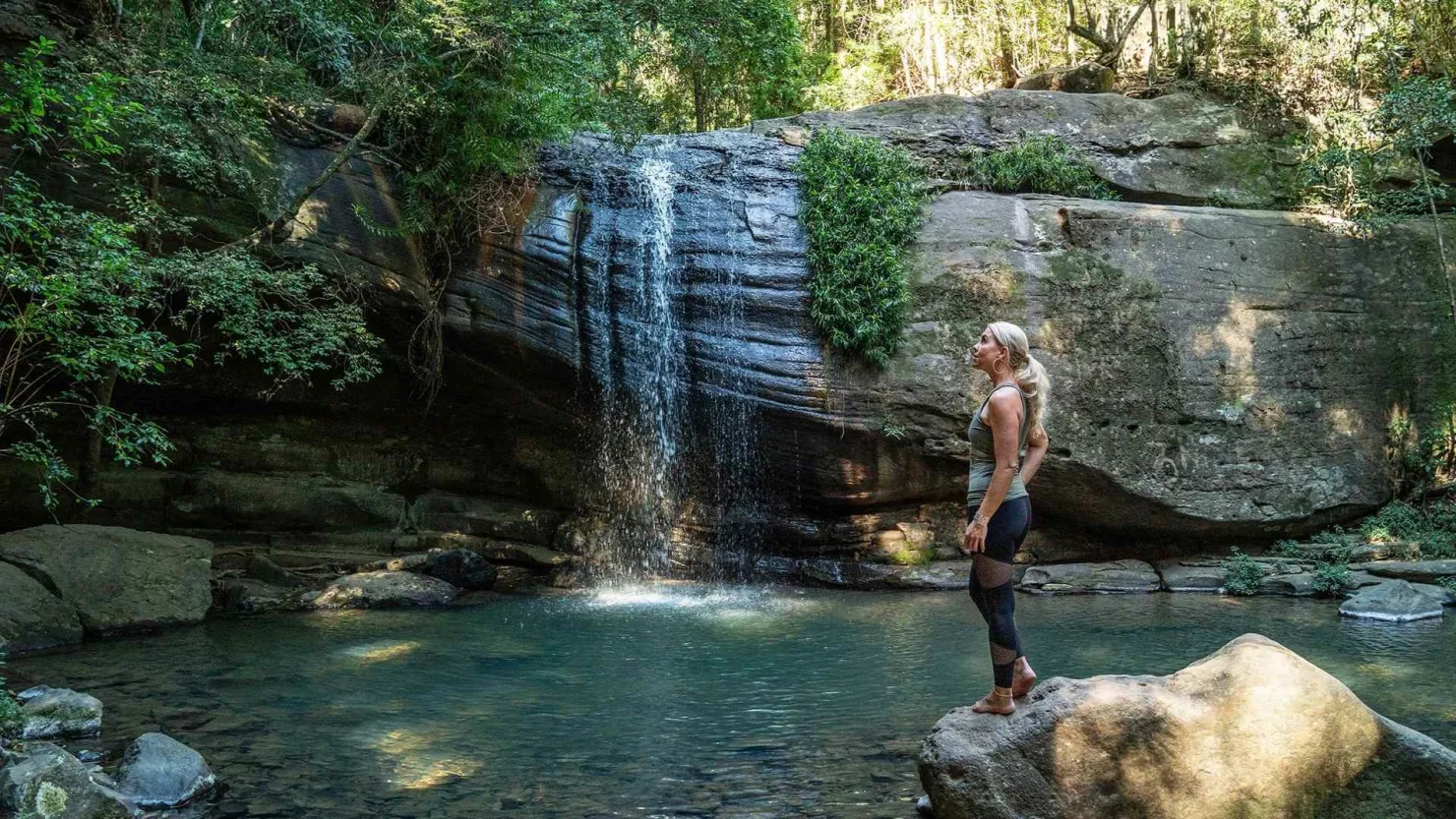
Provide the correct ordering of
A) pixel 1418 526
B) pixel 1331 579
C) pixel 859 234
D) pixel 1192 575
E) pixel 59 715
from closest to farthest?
pixel 59 715
pixel 1331 579
pixel 1192 575
pixel 1418 526
pixel 859 234

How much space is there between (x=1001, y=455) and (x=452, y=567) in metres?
8.01

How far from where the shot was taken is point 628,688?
6.21 meters

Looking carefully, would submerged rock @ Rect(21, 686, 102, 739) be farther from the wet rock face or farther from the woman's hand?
the wet rock face

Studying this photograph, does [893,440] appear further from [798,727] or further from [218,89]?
[218,89]

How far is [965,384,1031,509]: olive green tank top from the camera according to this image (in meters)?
3.89

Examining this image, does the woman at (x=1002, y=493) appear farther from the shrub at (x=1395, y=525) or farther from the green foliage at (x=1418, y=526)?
the shrub at (x=1395, y=525)

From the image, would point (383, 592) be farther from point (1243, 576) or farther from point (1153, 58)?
point (1153, 58)

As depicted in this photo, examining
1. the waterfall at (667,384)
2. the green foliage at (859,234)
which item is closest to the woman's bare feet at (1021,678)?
the green foliage at (859,234)

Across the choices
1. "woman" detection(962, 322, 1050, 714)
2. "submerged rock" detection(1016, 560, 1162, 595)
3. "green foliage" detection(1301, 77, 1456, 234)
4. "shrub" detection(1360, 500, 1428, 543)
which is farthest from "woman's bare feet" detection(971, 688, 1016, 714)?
"green foliage" detection(1301, 77, 1456, 234)

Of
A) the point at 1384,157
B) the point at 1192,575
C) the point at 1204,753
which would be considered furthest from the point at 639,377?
the point at 1384,157

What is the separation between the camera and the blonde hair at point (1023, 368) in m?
3.95

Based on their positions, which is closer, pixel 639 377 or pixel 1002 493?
pixel 1002 493

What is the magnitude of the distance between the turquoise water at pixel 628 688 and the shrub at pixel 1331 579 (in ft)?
1.57

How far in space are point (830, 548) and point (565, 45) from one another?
6.26m
